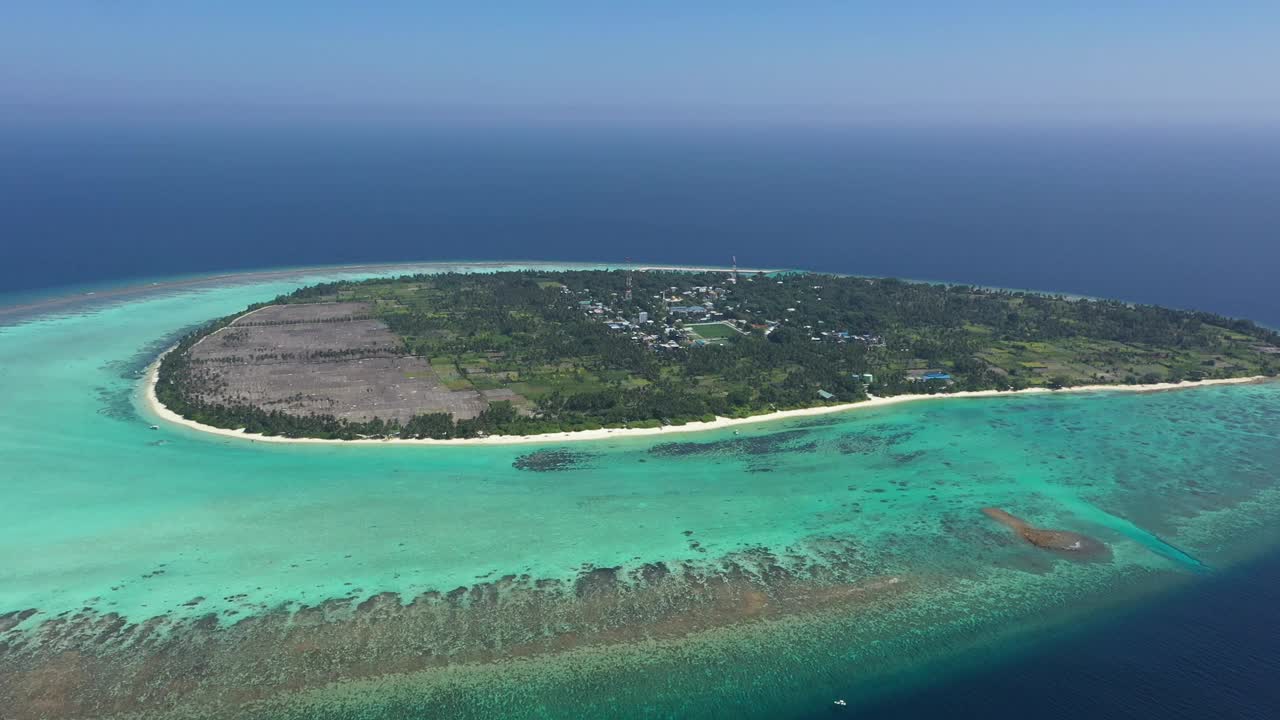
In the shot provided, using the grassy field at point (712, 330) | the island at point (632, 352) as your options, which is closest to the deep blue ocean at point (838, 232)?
the island at point (632, 352)

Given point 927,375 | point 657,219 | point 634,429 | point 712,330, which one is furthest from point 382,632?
point 657,219

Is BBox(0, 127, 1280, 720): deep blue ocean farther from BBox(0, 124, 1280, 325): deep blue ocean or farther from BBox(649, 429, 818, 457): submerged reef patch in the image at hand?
BBox(649, 429, 818, 457): submerged reef patch

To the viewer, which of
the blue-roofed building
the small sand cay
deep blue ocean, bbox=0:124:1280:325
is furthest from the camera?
deep blue ocean, bbox=0:124:1280:325

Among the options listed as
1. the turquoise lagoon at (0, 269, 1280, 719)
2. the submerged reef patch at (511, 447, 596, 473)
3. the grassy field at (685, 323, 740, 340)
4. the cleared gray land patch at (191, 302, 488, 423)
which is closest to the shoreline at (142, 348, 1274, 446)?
the turquoise lagoon at (0, 269, 1280, 719)

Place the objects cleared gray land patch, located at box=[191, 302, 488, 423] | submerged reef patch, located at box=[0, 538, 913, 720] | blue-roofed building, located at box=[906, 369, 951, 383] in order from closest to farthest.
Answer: submerged reef patch, located at box=[0, 538, 913, 720], cleared gray land patch, located at box=[191, 302, 488, 423], blue-roofed building, located at box=[906, 369, 951, 383]

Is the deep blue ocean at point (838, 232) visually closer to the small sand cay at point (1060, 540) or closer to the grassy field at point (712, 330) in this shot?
the small sand cay at point (1060, 540)

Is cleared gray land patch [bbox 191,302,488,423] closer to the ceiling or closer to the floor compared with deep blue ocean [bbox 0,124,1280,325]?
closer to the floor

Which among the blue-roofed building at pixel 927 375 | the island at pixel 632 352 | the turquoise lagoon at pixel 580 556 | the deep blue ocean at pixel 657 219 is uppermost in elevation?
the deep blue ocean at pixel 657 219
